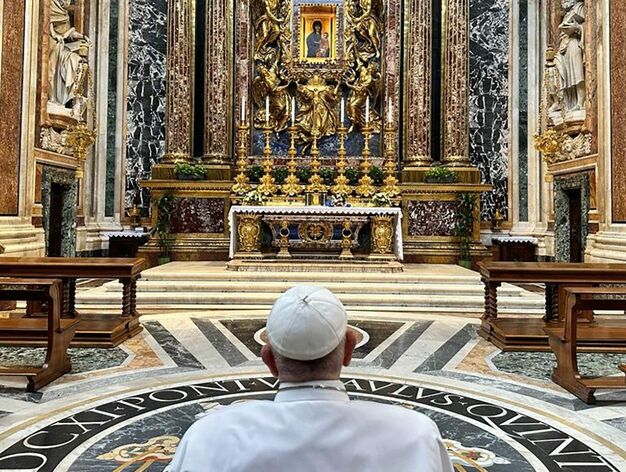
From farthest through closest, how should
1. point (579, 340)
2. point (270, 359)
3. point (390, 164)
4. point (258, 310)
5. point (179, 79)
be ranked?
point (179, 79), point (390, 164), point (258, 310), point (579, 340), point (270, 359)

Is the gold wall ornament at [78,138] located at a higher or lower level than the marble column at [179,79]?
lower

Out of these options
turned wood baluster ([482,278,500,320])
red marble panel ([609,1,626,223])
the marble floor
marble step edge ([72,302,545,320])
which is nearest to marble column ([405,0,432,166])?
red marble panel ([609,1,626,223])

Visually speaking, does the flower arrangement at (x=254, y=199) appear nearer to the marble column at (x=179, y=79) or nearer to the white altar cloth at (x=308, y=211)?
the white altar cloth at (x=308, y=211)

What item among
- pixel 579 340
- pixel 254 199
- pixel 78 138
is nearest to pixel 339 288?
pixel 254 199

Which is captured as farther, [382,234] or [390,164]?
[390,164]

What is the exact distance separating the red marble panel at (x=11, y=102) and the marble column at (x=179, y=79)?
4821 mm

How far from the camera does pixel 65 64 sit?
1052cm

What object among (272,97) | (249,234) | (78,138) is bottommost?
(249,234)

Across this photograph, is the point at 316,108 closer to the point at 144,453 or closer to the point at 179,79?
the point at 179,79

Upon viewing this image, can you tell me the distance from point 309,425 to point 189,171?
40.0 ft

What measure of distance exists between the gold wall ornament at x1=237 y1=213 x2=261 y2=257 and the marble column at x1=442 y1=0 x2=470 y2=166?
509 centimetres

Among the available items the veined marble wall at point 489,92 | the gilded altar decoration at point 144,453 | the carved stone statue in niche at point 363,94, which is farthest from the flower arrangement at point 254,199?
the gilded altar decoration at point 144,453

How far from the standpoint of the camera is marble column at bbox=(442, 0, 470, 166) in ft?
45.4

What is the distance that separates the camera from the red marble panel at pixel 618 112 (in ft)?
29.5
